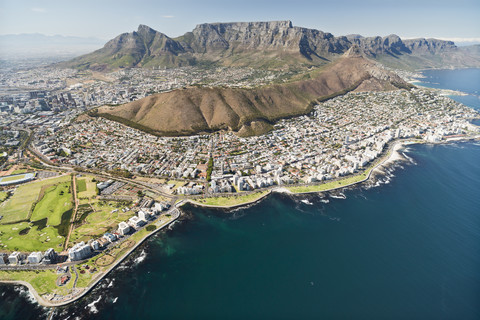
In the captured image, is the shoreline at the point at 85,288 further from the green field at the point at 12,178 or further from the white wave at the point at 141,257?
the green field at the point at 12,178

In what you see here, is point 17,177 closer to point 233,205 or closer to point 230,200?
point 230,200

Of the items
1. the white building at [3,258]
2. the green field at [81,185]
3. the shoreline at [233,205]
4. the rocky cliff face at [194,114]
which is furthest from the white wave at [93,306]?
the rocky cliff face at [194,114]

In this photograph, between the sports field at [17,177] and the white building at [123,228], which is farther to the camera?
the sports field at [17,177]

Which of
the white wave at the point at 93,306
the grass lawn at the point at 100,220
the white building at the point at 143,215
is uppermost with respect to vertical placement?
the white building at the point at 143,215

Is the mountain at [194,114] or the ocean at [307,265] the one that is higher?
the mountain at [194,114]

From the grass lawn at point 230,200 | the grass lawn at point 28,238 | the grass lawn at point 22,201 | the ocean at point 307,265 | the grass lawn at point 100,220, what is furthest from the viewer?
the grass lawn at point 230,200

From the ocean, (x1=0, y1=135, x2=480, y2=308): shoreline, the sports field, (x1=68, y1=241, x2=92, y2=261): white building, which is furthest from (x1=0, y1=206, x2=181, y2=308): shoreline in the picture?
the sports field

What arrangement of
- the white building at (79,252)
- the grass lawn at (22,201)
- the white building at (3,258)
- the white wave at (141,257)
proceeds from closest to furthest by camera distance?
1. the white building at (3,258)
2. the white building at (79,252)
3. the white wave at (141,257)
4. the grass lawn at (22,201)
